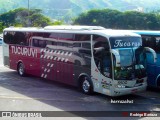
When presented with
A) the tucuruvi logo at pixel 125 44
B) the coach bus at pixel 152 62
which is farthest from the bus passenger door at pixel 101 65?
the coach bus at pixel 152 62

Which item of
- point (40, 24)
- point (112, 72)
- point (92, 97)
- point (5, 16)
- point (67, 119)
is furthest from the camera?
point (5, 16)

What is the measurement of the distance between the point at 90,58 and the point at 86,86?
1.29 m

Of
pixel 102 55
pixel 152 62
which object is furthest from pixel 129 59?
pixel 152 62

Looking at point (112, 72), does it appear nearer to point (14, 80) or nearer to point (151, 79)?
point (151, 79)

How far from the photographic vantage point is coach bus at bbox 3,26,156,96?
1180cm

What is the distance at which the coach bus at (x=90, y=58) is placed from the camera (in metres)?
11.8

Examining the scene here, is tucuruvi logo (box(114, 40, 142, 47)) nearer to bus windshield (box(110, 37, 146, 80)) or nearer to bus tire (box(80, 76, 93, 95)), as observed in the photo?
bus windshield (box(110, 37, 146, 80))

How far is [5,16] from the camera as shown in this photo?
112 m

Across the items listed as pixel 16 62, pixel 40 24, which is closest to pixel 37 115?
pixel 16 62

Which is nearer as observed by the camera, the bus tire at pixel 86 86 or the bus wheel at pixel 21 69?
the bus tire at pixel 86 86

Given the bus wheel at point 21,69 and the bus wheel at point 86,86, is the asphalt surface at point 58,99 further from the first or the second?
the bus wheel at point 21,69

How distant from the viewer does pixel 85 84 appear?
13188 mm

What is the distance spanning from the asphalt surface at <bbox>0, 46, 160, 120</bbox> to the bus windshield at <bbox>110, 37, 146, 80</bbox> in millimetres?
1125

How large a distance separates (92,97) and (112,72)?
5.43 feet
